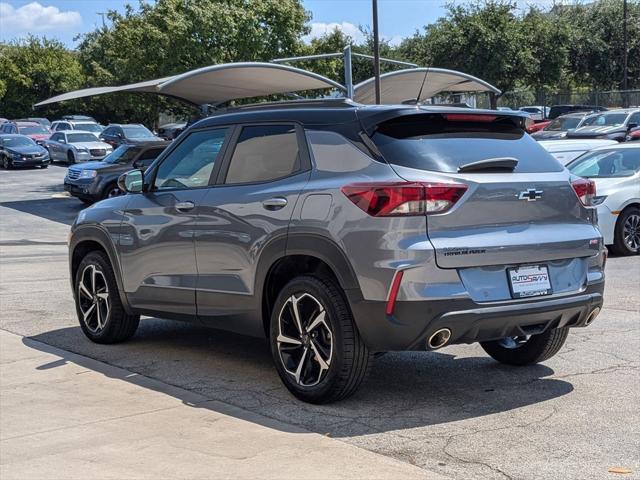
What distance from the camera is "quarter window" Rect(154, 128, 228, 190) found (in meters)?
7.00

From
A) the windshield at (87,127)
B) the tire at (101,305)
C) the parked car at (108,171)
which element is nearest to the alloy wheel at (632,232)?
the tire at (101,305)

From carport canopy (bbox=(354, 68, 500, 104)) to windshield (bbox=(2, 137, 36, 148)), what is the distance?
1605 cm

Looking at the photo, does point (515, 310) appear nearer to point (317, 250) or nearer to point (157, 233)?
point (317, 250)

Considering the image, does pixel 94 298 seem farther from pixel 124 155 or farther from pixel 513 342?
pixel 124 155

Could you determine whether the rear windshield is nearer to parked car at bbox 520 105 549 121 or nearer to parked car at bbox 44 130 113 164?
parked car at bbox 44 130 113 164

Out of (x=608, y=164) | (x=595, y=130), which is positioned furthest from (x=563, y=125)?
(x=608, y=164)

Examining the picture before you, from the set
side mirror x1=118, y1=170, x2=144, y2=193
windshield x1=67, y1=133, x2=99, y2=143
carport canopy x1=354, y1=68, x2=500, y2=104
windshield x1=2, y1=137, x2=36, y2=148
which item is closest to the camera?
side mirror x1=118, y1=170, x2=144, y2=193

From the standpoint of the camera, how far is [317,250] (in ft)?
19.0

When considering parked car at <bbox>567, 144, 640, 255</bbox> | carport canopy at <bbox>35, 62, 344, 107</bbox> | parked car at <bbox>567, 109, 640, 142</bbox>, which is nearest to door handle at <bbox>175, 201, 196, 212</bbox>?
parked car at <bbox>567, 144, 640, 255</bbox>

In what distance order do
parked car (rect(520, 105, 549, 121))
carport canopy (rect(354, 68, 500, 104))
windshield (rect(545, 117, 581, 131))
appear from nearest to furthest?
carport canopy (rect(354, 68, 500, 104)), windshield (rect(545, 117, 581, 131)), parked car (rect(520, 105, 549, 121))

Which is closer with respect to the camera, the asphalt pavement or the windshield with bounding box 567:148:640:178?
the asphalt pavement

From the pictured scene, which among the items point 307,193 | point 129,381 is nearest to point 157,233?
point 129,381

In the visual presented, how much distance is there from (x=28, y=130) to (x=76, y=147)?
11887 mm

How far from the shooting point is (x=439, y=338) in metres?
5.52
